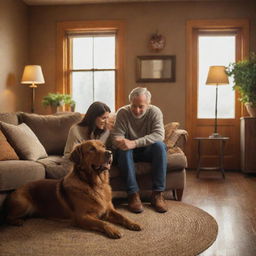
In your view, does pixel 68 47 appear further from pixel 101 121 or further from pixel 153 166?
pixel 153 166

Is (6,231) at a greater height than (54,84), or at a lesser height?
lesser

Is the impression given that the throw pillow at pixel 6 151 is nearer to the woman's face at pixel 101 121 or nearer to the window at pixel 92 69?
the woman's face at pixel 101 121

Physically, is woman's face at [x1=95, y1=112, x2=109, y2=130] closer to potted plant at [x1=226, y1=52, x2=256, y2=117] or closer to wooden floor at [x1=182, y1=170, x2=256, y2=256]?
wooden floor at [x1=182, y1=170, x2=256, y2=256]

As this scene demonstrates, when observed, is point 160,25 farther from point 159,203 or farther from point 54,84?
point 159,203

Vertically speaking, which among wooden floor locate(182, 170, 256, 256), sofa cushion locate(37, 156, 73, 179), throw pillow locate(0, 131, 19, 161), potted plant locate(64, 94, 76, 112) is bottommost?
wooden floor locate(182, 170, 256, 256)

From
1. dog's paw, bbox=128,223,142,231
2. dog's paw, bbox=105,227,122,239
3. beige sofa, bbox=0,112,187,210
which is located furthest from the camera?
beige sofa, bbox=0,112,187,210

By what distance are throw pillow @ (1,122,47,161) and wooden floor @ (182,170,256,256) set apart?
138cm

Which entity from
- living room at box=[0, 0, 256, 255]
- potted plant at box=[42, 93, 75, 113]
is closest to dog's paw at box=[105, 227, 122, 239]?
living room at box=[0, 0, 256, 255]

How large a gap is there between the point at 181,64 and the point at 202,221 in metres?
3.11

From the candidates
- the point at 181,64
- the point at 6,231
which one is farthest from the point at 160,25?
the point at 6,231

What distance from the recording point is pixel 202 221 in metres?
2.51

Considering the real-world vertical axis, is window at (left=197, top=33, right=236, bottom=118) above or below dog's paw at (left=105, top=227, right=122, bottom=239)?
above

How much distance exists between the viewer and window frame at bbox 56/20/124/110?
524 cm

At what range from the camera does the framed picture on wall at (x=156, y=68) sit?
17.0 feet
